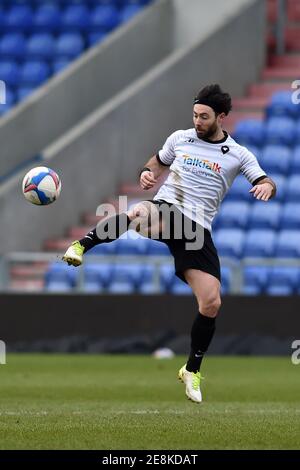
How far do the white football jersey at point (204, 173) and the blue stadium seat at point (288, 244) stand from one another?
9586 mm

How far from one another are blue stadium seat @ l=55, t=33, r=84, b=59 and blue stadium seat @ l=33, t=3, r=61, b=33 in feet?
2.27

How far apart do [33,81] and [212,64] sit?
3.19 meters

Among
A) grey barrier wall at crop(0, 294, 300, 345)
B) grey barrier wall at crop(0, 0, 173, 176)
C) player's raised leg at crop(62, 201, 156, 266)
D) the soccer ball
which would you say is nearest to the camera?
player's raised leg at crop(62, 201, 156, 266)

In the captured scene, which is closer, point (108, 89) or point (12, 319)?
point (12, 319)

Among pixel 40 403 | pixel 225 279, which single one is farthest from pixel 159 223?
pixel 225 279

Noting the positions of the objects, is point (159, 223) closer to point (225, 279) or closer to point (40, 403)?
point (40, 403)

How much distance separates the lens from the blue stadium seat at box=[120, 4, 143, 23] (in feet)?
79.4

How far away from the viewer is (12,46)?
2450cm

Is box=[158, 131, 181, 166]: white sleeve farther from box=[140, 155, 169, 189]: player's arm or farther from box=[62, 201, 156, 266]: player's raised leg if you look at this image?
box=[62, 201, 156, 266]: player's raised leg

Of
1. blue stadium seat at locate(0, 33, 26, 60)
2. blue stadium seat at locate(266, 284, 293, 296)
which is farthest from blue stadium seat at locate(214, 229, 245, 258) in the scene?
blue stadium seat at locate(0, 33, 26, 60)

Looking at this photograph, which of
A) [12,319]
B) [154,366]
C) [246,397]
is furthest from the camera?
[12,319]

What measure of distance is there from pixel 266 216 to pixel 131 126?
3.09m

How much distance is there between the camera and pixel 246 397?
12.0 m

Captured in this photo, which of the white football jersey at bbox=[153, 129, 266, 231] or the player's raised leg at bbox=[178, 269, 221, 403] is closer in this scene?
the player's raised leg at bbox=[178, 269, 221, 403]
